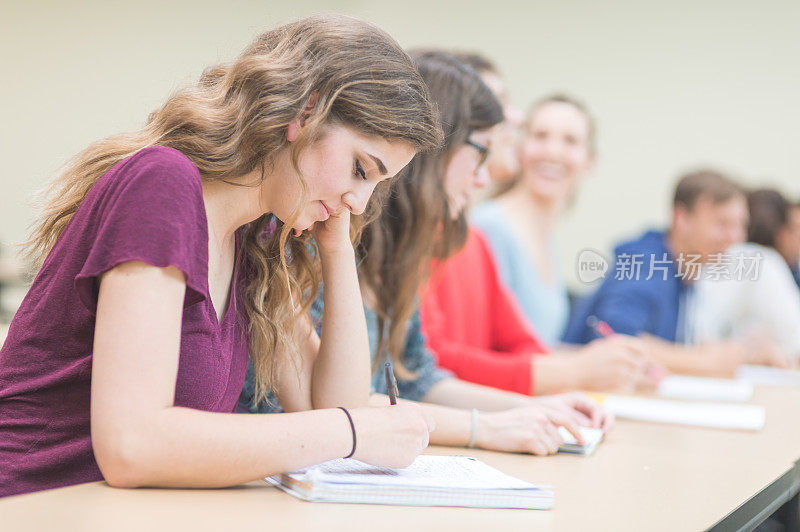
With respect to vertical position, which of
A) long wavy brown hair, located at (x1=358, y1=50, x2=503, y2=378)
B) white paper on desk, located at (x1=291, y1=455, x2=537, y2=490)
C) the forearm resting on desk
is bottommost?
white paper on desk, located at (x1=291, y1=455, x2=537, y2=490)

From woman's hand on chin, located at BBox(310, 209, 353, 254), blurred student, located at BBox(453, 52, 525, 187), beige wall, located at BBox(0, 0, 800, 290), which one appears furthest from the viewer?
beige wall, located at BBox(0, 0, 800, 290)

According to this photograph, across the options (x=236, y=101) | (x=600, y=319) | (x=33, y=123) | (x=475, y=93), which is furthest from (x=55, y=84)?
(x=236, y=101)

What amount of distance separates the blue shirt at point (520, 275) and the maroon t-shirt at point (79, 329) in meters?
1.65

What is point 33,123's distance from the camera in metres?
4.23

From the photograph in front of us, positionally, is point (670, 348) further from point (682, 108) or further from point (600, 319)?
point (682, 108)

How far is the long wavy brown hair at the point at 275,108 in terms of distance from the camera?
93 cm

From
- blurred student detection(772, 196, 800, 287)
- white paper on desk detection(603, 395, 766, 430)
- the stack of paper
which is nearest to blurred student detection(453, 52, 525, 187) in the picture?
white paper on desk detection(603, 395, 766, 430)

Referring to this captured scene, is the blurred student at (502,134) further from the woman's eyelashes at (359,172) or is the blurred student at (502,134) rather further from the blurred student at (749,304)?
the woman's eyelashes at (359,172)

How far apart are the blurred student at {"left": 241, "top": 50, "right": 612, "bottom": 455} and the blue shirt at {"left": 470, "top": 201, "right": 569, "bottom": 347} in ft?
3.12

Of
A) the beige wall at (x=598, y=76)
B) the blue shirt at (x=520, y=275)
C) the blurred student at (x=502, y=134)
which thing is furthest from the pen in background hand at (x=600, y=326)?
the beige wall at (x=598, y=76)

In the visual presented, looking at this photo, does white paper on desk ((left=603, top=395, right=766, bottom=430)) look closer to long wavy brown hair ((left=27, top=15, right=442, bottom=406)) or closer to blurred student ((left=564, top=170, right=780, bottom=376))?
blurred student ((left=564, top=170, right=780, bottom=376))

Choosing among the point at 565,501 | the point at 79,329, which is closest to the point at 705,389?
the point at 565,501

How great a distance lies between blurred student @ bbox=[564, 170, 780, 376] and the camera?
97.9 inches

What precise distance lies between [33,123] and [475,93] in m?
3.40
